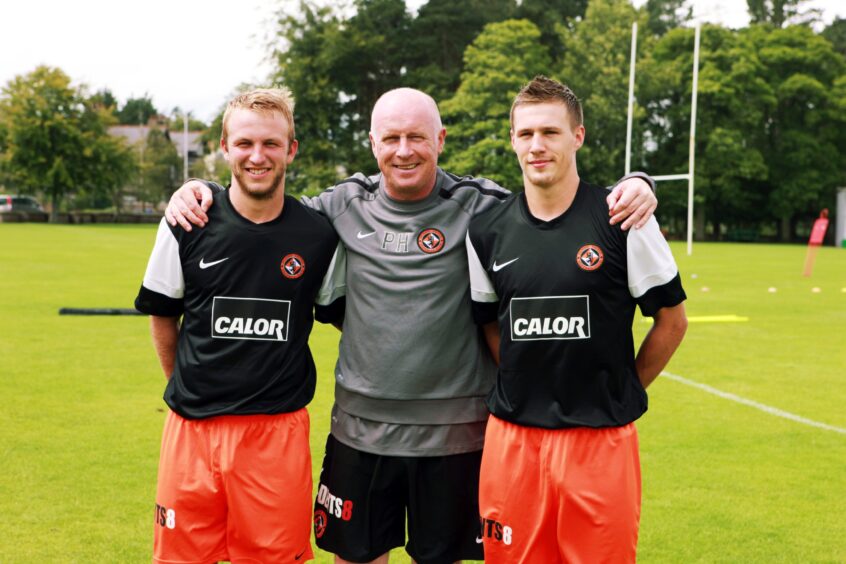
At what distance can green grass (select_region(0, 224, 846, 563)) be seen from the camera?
4.34 meters

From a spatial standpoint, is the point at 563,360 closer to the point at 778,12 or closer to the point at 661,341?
the point at 661,341

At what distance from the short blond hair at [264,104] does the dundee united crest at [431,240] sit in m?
0.63

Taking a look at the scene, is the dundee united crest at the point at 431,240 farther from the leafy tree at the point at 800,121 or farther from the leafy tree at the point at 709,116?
the leafy tree at the point at 800,121

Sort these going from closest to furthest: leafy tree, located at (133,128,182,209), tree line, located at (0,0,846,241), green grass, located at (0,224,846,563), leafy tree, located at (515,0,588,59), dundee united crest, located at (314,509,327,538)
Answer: dundee united crest, located at (314,509,327,538)
green grass, located at (0,224,846,563)
tree line, located at (0,0,846,241)
leafy tree, located at (515,0,588,59)
leafy tree, located at (133,128,182,209)

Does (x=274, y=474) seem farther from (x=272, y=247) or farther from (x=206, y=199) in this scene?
(x=206, y=199)

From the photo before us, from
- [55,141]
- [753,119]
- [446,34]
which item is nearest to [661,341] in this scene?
[753,119]

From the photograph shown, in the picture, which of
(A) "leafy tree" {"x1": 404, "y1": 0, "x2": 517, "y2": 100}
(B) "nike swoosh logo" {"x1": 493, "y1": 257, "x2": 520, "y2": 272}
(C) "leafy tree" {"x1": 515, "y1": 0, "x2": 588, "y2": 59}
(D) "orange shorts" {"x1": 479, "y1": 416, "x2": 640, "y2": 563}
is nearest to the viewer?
(D) "orange shorts" {"x1": 479, "y1": 416, "x2": 640, "y2": 563}

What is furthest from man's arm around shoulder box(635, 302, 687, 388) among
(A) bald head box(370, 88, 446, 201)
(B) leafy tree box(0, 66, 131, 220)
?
(B) leafy tree box(0, 66, 131, 220)

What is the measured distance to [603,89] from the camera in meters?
46.1

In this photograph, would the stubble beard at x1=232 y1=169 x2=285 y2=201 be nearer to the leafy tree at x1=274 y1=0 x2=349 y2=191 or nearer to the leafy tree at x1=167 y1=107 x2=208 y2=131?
the leafy tree at x1=274 y1=0 x2=349 y2=191

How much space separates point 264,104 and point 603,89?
149ft

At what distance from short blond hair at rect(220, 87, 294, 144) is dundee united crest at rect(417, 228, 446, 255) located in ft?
2.08

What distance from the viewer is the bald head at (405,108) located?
311 cm

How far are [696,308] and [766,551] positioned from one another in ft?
32.9
